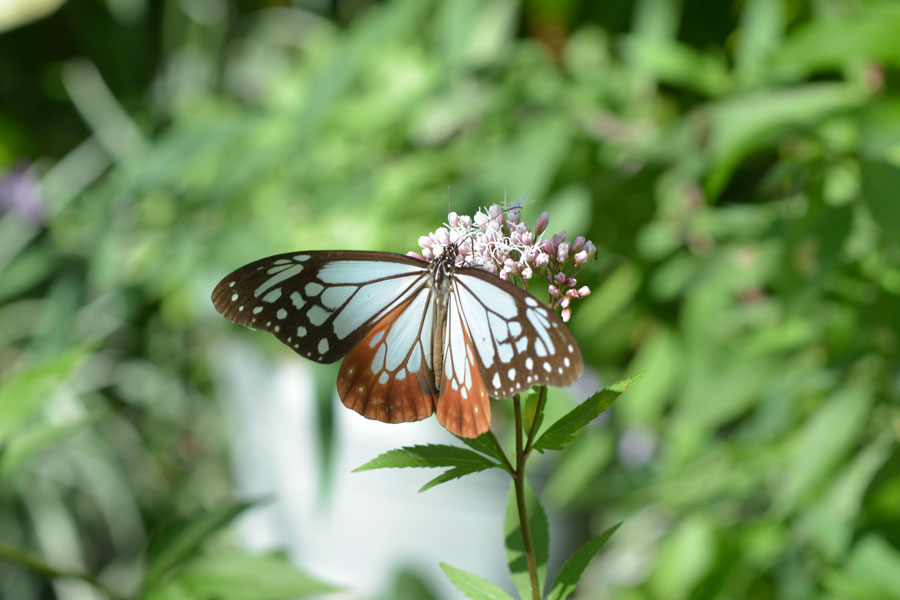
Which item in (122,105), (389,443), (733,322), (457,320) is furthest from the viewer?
(122,105)

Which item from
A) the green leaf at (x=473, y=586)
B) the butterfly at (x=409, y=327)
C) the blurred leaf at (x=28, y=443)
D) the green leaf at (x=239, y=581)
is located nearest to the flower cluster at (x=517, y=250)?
the butterfly at (x=409, y=327)

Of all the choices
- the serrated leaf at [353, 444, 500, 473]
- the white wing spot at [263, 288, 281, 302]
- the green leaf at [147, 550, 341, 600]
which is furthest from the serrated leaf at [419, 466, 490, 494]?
the green leaf at [147, 550, 341, 600]

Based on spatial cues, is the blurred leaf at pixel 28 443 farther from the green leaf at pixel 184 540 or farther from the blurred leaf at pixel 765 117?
the blurred leaf at pixel 765 117

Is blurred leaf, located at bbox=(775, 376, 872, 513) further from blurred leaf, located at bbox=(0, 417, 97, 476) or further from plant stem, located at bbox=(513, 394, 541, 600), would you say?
blurred leaf, located at bbox=(0, 417, 97, 476)

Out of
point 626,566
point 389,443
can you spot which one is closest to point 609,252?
point 389,443

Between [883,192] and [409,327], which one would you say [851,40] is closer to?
[883,192]

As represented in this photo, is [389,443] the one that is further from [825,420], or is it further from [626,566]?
[825,420]
